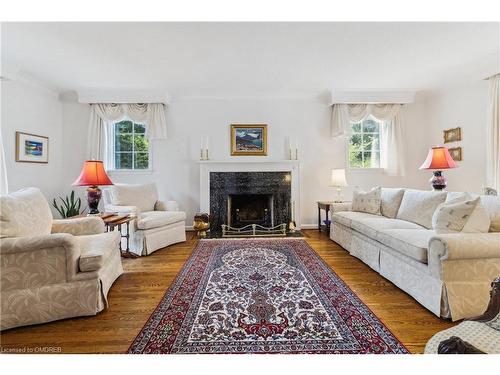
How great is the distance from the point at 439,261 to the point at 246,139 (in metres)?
3.64

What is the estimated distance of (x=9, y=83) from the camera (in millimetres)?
3705

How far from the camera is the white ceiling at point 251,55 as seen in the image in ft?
8.71

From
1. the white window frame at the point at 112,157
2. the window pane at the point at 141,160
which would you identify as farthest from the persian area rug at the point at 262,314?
the window pane at the point at 141,160

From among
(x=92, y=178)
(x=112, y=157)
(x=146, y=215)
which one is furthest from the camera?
(x=112, y=157)

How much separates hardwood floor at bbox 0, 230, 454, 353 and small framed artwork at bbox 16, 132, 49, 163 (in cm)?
274

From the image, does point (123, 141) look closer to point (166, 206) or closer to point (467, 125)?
point (166, 206)

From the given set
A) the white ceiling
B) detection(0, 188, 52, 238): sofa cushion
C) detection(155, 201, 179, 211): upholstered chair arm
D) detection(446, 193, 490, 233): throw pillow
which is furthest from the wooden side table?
detection(446, 193, 490, 233): throw pillow

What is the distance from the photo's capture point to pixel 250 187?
15.3 feet

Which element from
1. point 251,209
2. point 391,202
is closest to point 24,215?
point 251,209

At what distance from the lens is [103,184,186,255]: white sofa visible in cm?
335

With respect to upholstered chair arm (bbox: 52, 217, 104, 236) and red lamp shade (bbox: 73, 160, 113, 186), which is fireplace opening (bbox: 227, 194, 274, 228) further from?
upholstered chair arm (bbox: 52, 217, 104, 236)

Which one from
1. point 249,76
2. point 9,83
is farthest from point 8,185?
point 249,76

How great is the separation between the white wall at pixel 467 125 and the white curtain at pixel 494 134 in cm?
19
